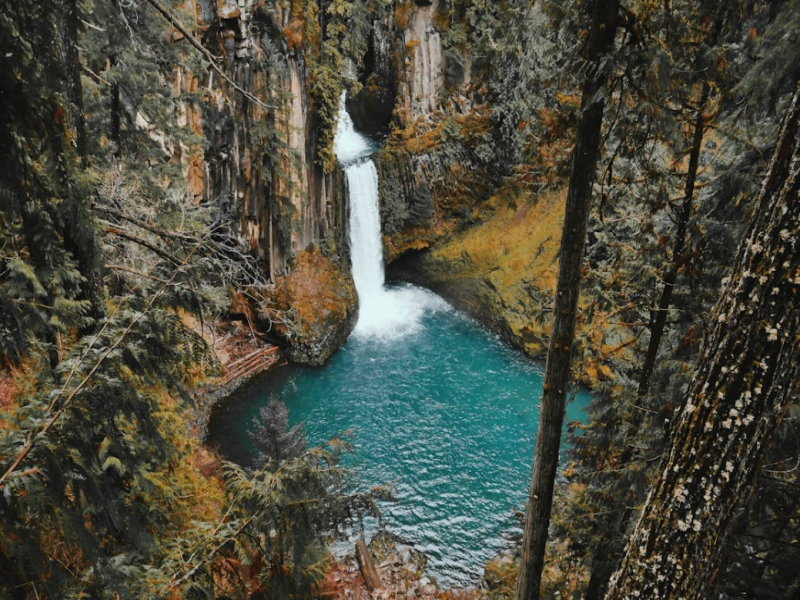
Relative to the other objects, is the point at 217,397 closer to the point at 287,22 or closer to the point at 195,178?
the point at 195,178

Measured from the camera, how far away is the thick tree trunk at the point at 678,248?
3.93 m

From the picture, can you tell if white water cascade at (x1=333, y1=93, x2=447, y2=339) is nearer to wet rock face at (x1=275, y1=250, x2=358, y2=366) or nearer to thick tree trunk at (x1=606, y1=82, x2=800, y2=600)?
wet rock face at (x1=275, y1=250, x2=358, y2=366)

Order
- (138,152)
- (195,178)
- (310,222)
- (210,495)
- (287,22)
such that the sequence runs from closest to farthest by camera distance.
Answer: (138,152) → (210,495) → (195,178) → (287,22) → (310,222)

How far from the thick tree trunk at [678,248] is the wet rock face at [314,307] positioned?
1211 centimetres

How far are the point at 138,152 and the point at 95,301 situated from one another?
4428 mm

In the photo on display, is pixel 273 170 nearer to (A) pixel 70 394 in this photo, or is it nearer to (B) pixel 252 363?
(B) pixel 252 363

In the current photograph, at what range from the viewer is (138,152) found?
22.1 feet

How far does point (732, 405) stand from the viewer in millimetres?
2229

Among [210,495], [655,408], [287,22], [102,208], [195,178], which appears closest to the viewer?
[102,208]

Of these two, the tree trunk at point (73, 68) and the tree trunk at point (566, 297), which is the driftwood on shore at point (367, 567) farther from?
the tree trunk at point (73, 68)

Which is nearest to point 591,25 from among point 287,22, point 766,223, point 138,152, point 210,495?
point 766,223

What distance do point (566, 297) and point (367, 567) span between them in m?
7.84

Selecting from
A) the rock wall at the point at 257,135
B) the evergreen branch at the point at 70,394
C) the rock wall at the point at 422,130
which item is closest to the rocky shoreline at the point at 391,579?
the evergreen branch at the point at 70,394

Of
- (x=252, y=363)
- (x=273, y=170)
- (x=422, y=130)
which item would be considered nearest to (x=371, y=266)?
(x=422, y=130)
